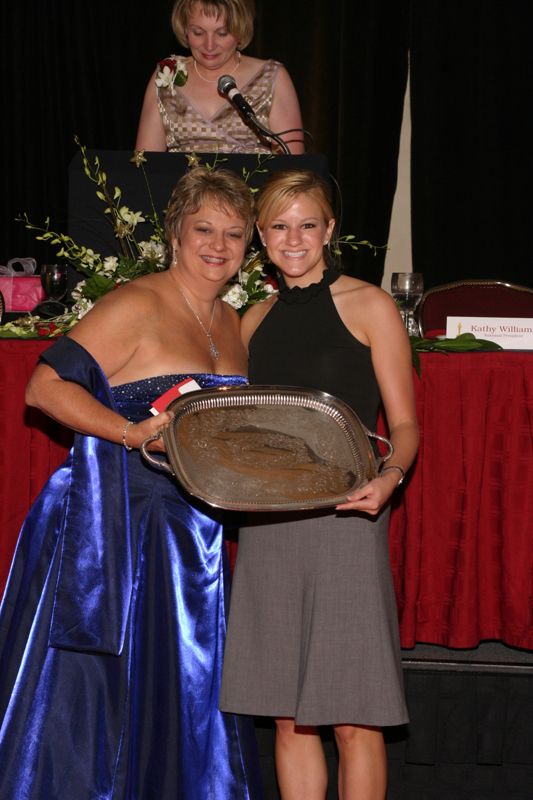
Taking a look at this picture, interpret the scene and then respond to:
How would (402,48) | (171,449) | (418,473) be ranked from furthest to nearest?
(402,48) → (418,473) → (171,449)

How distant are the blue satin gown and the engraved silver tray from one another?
200 millimetres

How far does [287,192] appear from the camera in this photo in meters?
1.98

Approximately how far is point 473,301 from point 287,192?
1482 mm

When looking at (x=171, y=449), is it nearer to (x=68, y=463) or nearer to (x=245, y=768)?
(x=68, y=463)

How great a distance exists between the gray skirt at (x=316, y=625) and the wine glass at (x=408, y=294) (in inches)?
26.8

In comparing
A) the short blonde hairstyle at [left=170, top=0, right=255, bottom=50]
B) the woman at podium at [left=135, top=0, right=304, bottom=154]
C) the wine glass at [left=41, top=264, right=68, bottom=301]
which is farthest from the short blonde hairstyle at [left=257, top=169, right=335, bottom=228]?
the short blonde hairstyle at [left=170, top=0, right=255, bottom=50]

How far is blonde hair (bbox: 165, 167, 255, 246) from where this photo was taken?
208cm

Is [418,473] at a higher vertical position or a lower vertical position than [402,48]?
lower

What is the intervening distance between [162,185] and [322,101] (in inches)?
105

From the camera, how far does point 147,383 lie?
6.67ft

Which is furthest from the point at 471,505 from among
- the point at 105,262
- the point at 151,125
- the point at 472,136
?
the point at 472,136

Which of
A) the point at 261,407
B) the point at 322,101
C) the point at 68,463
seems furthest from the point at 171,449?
the point at 322,101

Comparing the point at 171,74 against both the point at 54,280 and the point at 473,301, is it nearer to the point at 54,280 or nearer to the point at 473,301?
the point at 54,280

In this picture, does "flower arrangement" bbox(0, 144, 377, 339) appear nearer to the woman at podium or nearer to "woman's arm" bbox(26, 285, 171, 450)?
"woman's arm" bbox(26, 285, 171, 450)
